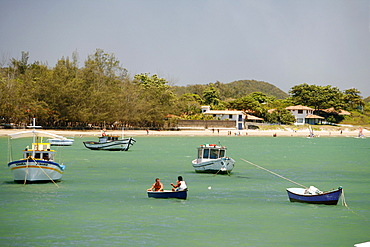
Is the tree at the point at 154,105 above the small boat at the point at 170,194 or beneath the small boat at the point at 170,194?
above

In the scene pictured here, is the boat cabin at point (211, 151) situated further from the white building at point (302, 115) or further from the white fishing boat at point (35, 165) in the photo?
the white building at point (302, 115)

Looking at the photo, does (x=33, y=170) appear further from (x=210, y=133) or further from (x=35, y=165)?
(x=210, y=133)

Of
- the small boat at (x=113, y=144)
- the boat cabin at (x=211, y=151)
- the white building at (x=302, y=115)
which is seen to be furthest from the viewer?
the white building at (x=302, y=115)

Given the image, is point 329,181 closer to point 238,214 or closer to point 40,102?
point 238,214

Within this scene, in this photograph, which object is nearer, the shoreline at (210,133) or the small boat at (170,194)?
the small boat at (170,194)

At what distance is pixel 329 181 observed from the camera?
4044cm

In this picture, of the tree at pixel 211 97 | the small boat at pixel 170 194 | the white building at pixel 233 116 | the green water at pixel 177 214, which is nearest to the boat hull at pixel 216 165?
the green water at pixel 177 214

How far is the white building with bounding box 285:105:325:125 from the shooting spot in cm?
16100

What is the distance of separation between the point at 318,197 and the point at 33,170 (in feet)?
63.2

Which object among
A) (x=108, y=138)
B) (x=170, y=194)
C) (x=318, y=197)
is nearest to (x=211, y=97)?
(x=108, y=138)

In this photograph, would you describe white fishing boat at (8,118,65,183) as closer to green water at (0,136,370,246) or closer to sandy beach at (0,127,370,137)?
green water at (0,136,370,246)

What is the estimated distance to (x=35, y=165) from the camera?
33062 mm

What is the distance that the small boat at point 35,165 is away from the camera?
32875mm

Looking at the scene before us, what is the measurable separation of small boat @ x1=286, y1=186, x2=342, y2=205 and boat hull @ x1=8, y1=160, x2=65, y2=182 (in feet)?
55.6
